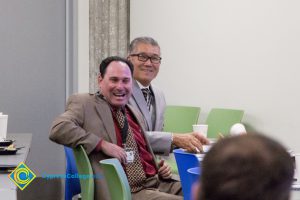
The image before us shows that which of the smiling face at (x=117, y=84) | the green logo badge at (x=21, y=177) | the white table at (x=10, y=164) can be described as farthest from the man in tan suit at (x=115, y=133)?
the green logo badge at (x=21, y=177)

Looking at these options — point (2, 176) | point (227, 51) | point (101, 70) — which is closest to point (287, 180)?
point (2, 176)

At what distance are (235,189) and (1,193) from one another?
1.63m

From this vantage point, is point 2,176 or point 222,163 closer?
point 222,163

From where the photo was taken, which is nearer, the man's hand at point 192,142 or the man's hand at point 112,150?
the man's hand at point 192,142

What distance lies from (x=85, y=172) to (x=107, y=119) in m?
0.34

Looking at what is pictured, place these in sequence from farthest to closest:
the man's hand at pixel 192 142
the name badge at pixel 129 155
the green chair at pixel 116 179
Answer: the name badge at pixel 129 155 → the man's hand at pixel 192 142 → the green chair at pixel 116 179

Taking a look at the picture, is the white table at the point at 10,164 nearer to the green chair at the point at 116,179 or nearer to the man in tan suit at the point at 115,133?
the man in tan suit at the point at 115,133

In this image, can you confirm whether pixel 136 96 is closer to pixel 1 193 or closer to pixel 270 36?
pixel 1 193

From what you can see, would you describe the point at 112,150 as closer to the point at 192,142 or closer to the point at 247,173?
the point at 192,142

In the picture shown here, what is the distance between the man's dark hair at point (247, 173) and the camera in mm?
634

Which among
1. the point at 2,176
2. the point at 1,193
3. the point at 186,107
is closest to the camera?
the point at 1,193

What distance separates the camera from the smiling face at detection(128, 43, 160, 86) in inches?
145

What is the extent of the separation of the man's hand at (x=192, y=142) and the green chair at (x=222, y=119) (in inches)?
84.6

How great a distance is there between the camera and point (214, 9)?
18.5 feet
